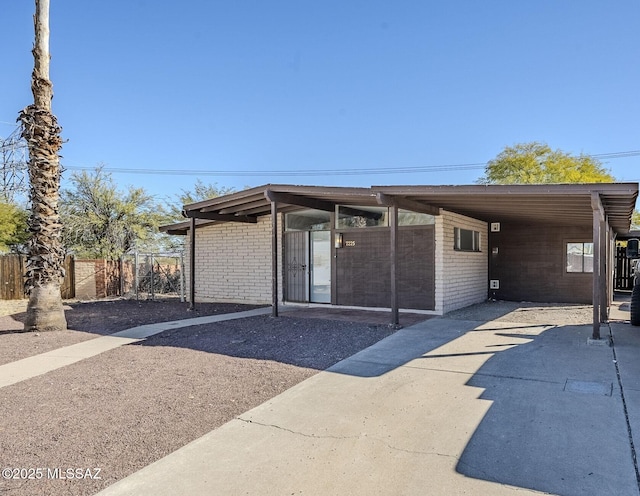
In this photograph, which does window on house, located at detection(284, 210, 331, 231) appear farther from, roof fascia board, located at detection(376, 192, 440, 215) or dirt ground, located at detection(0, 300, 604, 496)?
dirt ground, located at detection(0, 300, 604, 496)

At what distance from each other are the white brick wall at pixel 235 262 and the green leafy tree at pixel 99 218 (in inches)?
297

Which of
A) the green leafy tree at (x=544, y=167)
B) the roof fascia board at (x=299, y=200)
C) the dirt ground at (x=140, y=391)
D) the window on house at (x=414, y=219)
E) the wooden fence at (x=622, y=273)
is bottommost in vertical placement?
the dirt ground at (x=140, y=391)

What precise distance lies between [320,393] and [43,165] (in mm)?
7615

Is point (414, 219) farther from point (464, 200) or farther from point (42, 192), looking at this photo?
point (42, 192)

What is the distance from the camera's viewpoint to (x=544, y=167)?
2831cm

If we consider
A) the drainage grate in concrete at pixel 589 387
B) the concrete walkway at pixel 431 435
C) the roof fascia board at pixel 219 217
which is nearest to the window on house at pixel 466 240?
the concrete walkway at pixel 431 435

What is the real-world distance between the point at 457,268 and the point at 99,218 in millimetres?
16919

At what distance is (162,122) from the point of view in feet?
74.8

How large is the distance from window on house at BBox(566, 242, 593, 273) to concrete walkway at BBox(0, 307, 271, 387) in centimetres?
993

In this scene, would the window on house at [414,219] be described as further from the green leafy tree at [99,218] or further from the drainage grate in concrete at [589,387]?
the green leafy tree at [99,218]

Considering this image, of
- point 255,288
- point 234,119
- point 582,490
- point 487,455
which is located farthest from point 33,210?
point 234,119

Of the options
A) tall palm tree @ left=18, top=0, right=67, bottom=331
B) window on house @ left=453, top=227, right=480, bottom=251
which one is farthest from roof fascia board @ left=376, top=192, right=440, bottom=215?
tall palm tree @ left=18, top=0, right=67, bottom=331

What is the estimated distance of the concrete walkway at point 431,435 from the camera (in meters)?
2.75

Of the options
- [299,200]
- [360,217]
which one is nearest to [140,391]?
[299,200]
